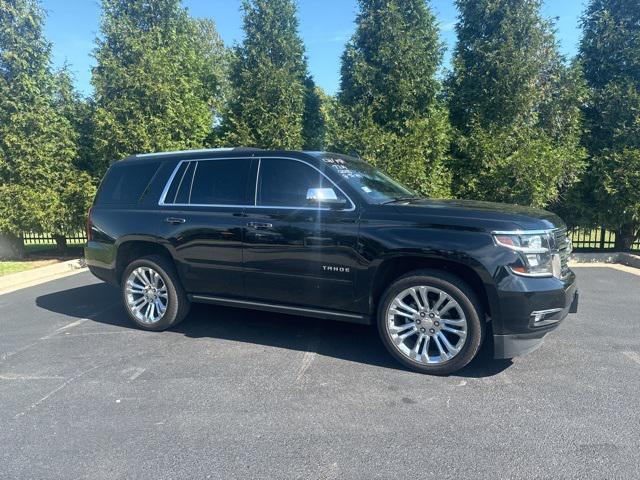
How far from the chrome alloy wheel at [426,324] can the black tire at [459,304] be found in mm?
28

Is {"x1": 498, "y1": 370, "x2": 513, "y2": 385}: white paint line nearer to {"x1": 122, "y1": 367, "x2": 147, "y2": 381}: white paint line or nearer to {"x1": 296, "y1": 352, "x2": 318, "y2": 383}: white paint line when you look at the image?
{"x1": 296, "y1": 352, "x2": 318, "y2": 383}: white paint line

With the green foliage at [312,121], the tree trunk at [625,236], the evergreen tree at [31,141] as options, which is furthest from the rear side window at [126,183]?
the tree trunk at [625,236]

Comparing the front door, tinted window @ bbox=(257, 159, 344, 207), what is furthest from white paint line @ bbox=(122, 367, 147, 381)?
tinted window @ bbox=(257, 159, 344, 207)

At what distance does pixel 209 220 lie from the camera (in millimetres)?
4727

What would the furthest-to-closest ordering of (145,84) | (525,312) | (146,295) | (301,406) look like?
(145,84), (146,295), (525,312), (301,406)

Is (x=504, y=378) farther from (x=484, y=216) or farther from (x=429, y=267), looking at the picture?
(x=484, y=216)

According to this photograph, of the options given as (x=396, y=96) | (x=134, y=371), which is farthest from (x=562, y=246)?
(x=396, y=96)

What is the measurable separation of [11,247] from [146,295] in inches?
301

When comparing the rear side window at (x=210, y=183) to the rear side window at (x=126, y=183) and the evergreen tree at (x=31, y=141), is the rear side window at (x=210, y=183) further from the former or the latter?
the evergreen tree at (x=31, y=141)

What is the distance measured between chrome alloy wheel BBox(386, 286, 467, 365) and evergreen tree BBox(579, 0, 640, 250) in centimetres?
725

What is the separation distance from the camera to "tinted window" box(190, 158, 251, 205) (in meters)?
4.71

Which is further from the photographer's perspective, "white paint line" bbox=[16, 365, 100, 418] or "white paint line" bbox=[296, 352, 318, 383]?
"white paint line" bbox=[296, 352, 318, 383]

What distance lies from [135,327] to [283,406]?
2.70 m

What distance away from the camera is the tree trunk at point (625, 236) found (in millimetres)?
9819
